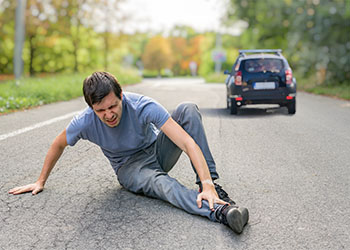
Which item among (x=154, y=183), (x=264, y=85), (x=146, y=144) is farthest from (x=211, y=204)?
(x=264, y=85)

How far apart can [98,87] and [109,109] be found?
187 mm

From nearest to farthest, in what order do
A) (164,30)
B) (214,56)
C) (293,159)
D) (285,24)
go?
(293,159) → (285,24) → (214,56) → (164,30)

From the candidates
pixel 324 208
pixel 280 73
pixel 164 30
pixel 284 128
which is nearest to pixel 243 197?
pixel 324 208

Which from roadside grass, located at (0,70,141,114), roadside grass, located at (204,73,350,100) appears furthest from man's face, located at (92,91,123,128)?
roadside grass, located at (204,73,350,100)

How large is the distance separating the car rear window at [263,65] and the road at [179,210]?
462 cm

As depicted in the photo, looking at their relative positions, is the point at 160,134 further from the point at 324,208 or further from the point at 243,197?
the point at 324,208

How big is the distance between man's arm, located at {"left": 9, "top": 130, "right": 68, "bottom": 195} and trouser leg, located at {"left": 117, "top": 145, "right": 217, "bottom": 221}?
560 millimetres

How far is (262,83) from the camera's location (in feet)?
36.8

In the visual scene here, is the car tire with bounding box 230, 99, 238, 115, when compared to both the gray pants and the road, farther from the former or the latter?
the gray pants

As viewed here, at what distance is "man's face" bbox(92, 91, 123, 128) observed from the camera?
3271 mm

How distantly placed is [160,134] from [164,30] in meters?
129

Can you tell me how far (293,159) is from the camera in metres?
5.64

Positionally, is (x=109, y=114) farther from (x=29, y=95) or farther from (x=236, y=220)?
(x=29, y=95)

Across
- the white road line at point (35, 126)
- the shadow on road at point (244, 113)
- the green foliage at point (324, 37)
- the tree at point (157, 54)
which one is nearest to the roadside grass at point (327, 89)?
the green foliage at point (324, 37)
